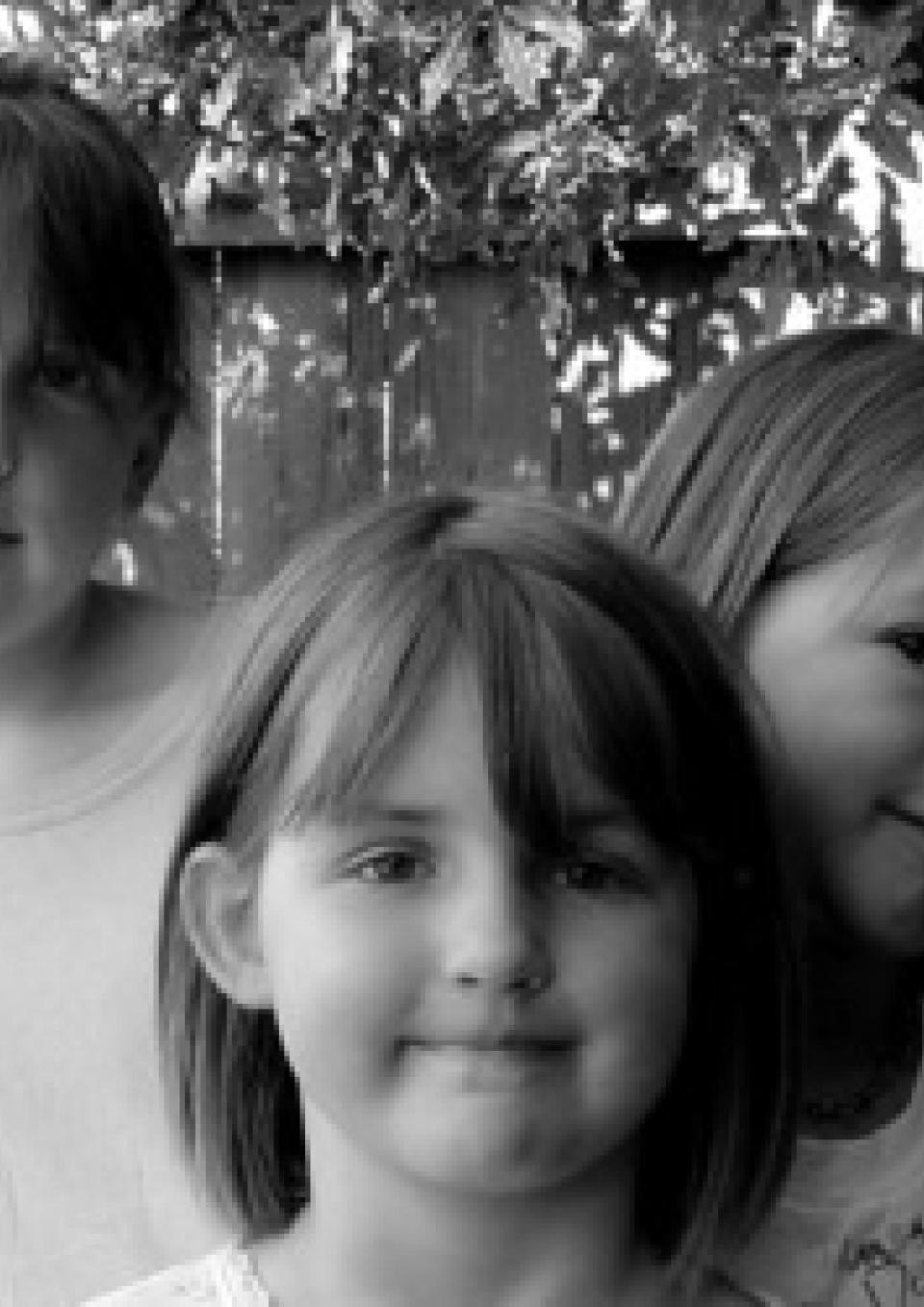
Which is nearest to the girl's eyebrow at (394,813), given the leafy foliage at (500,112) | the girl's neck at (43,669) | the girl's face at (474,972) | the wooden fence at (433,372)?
the girl's face at (474,972)

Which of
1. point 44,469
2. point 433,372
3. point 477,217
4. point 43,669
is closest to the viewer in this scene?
point 44,469

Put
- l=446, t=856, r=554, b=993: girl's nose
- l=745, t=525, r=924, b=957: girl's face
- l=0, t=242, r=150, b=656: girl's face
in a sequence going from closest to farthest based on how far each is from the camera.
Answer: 1. l=446, t=856, r=554, b=993: girl's nose
2. l=745, t=525, r=924, b=957: girl's face
3. l=0, t=242, r=150, b=656: girl's face

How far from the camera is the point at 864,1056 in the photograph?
1.75 meters

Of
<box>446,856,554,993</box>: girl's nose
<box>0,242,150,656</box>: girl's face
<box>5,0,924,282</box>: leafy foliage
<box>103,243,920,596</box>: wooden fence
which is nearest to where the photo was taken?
<box>446,856,554,993</box>: girl's nose

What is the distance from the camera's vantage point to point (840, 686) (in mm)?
1643

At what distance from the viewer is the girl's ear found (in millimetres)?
A: 1501

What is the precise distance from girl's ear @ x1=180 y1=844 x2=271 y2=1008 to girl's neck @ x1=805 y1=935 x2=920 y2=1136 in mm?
367

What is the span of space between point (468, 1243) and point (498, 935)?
0.60ft

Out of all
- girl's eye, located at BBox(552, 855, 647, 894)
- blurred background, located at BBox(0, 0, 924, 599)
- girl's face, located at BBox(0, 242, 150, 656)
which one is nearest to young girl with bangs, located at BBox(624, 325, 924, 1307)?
girl's eye, located at BBox(552, 855, 647, 894)

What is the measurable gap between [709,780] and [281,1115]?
0.33 metres

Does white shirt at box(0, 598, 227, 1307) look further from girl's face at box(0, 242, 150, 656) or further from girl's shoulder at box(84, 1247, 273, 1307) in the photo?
girl's shoulder at box(84, 1247, 273, 1307)

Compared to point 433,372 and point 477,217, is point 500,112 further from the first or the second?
point 433,372

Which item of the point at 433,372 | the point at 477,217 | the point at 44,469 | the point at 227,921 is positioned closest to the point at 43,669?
the point at 44,469

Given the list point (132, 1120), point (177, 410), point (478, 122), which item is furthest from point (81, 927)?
point (478, 122)
